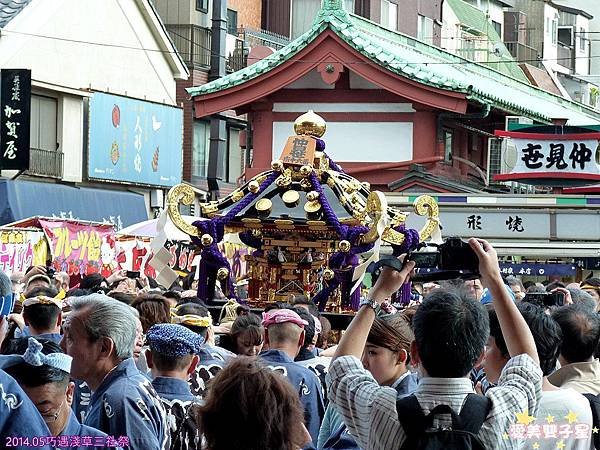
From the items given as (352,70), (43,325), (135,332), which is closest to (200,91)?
(352,70)

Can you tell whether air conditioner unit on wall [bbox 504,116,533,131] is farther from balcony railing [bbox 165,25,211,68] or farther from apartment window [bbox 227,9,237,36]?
apartment window [bbox 227,9,237,36]

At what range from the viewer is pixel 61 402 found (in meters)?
4.46

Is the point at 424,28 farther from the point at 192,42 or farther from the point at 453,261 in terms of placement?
the point at 453,261

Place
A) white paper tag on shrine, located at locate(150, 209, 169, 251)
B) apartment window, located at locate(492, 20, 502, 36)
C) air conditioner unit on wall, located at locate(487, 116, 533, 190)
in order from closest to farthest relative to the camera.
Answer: white paper tag on shrine, located at locate(150, 209, 169, 251), air conditioner unit on wall, located at locate(487, 116, 533, 190), apartment window, located at locate(492, 20, 502, 36)

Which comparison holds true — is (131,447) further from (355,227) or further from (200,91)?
(200,91)

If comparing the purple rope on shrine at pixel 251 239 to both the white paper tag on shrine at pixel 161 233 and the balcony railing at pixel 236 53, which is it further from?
the balcony railing at pixel 236 53

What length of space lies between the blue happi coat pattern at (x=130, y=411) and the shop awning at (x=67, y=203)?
69.4 feet

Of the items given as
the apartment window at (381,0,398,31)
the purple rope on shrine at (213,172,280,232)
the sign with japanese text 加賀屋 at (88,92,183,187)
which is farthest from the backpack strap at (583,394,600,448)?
the apartment window at (381,0,398,31)

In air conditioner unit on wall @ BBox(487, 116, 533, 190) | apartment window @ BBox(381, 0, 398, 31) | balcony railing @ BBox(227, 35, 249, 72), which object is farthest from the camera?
apartment window @ BBox(381, 0, 398, 31)

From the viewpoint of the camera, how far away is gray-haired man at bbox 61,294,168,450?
5.17 m

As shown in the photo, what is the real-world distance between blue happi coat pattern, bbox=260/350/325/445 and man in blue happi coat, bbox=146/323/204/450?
1.25m

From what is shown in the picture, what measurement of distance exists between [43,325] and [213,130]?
866 inches

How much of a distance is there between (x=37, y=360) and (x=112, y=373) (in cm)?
103

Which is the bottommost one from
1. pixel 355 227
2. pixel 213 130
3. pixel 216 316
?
→ pixel 216 316
